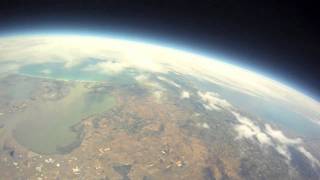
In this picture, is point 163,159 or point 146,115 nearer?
point 163,159

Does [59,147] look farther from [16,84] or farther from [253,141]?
[253,141]

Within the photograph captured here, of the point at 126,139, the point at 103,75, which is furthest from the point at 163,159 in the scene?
the point at 103,75

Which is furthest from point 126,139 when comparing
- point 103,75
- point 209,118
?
point 103,75

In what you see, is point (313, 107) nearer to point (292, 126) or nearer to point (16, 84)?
point (292, 126)

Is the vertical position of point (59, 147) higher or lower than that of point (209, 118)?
lower

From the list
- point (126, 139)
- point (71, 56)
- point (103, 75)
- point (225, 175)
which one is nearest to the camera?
point (225, 175)

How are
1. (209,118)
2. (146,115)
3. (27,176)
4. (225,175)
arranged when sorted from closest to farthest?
(27,176)
(225,175)
(146,115)
(209,118)
